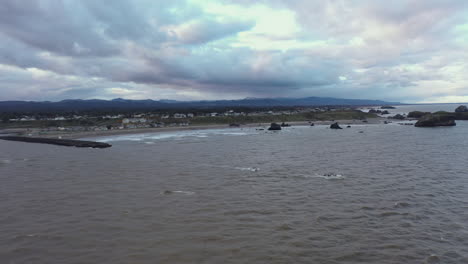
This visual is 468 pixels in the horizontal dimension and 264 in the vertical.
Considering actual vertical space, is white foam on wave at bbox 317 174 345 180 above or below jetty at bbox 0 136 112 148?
below

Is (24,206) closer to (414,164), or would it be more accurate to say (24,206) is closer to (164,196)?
(164,196)

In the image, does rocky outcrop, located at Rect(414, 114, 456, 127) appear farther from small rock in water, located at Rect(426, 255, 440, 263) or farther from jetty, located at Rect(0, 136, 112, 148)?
small rock in water, located at Rect(426, 255, 440, 263)

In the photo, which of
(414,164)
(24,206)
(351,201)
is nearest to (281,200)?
(351,201)

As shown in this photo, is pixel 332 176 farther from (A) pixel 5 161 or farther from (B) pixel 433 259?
(A) pixel 5 161

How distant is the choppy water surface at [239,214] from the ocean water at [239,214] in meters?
0.07

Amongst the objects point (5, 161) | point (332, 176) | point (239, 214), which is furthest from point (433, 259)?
point (5, 161)

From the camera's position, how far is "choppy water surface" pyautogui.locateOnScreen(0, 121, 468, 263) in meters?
13.3

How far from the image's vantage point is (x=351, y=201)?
20172mm

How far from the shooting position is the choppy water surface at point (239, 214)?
524 inches

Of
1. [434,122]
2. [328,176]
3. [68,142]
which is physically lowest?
[328,176]

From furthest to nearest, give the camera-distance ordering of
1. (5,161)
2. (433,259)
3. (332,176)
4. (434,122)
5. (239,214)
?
(434,122) → (5,161) → (332,176) → (239,214) → (433,259)

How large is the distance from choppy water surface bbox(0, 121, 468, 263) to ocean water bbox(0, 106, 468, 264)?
0.21ft

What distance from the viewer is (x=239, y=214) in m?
18.0

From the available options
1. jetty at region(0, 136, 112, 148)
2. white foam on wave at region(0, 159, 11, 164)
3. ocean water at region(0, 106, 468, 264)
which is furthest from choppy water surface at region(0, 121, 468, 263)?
jetty at region(0, 136, 112, 148)
